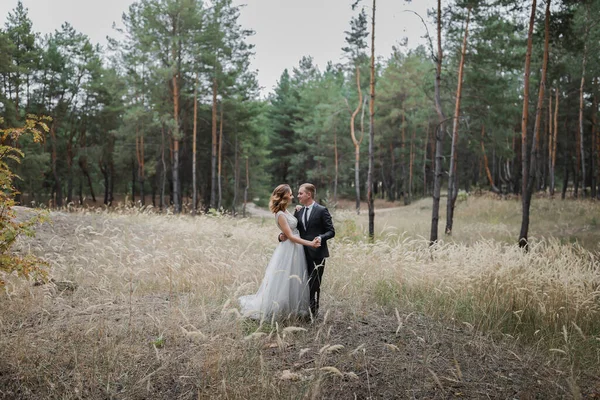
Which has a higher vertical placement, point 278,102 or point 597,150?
point 278,102

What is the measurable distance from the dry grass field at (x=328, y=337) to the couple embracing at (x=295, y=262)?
8.9 inches

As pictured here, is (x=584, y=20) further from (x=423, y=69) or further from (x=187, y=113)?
(x=187, y=113)

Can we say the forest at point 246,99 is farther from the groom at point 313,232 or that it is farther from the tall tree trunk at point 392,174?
the groom at point 313,232

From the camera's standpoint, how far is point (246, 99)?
29219 mm

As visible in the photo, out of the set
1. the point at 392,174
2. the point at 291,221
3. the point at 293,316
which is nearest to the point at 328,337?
Answer: the point at 293,316

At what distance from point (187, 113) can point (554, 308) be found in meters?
25.8

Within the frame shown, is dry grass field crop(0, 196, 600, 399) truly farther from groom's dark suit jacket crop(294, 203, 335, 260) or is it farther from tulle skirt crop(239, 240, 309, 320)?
groom's dark suit jacket crop(294, 203, 335, 260)

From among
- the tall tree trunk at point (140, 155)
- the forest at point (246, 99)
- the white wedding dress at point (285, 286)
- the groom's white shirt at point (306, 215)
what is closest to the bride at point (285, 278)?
the white wedding dress at point (285, 286)

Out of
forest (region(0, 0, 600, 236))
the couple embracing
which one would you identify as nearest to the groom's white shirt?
the couple embracing

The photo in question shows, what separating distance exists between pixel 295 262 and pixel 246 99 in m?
26.3

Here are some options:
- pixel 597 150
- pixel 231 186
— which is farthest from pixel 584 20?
pixel 231 186

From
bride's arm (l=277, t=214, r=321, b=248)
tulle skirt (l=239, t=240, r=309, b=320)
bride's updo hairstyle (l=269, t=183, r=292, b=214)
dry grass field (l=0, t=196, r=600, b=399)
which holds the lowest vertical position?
dry grass field (l=0, t=196, r=600, b=399)

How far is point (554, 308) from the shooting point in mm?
5371

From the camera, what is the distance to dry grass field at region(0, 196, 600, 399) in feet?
11.0
